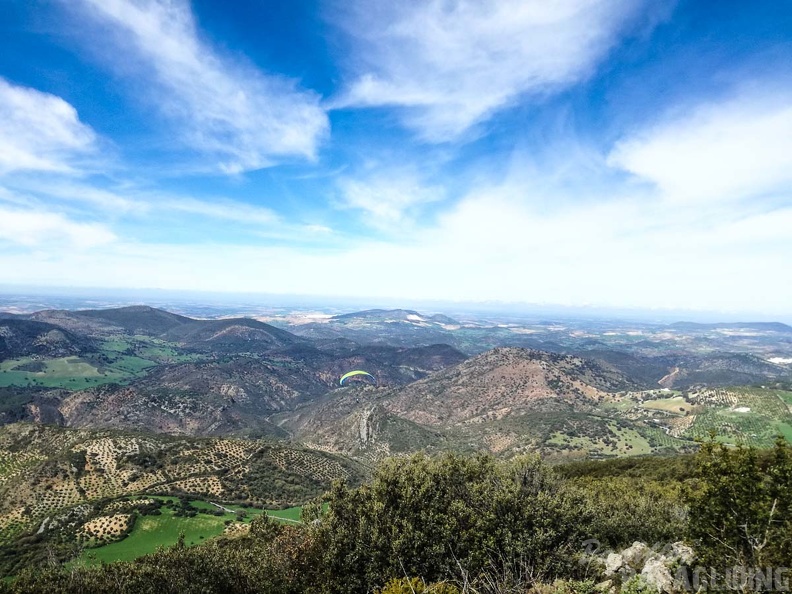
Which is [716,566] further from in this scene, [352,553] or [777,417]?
[777,417]

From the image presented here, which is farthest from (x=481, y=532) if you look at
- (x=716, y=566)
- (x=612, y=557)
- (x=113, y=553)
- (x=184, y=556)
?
(x=113, y=553)

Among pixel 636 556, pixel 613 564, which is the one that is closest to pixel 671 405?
pixel 636 556

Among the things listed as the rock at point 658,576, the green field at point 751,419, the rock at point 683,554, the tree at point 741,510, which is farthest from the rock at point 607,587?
the green field at point 751,419

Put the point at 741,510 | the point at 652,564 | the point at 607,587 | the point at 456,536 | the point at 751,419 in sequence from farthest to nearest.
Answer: the point at 751,419, the point at 456,536, the point at 652,564, the point at 607,587, the point at 741,510

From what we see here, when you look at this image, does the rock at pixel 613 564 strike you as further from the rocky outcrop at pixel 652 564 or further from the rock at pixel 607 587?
the rock at pixel 607 587

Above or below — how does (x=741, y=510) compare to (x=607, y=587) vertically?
above

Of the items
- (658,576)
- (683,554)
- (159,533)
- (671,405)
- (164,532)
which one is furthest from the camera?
(671,405)

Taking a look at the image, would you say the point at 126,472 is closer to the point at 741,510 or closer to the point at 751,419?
the point at 741,510

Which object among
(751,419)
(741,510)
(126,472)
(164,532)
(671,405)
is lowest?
(671,405)
